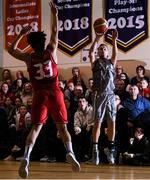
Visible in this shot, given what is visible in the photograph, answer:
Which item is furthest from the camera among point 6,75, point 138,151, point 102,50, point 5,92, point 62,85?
point 6,75

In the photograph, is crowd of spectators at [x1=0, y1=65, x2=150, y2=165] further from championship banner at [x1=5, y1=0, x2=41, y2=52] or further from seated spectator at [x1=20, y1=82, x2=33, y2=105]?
championship banner at [x1=5, y1=0, x2=41, y2=52]

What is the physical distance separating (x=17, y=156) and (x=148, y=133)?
2.93m

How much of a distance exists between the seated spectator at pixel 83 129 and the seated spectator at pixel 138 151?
0.94m

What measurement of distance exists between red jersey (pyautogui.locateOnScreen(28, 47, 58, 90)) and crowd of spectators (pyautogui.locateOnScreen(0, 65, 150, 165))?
136 inches

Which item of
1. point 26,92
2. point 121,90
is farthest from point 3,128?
point 121,90

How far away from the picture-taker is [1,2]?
43.6ft

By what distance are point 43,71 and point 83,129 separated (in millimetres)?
4046

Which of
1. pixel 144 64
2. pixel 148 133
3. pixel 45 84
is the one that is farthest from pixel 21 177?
pixel 144 64

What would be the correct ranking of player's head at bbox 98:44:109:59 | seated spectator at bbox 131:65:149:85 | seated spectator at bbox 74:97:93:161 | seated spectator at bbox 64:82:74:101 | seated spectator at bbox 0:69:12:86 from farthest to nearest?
seated spectator at bbox 0:69:12:86 < seated spectator at bbox 131:65:149:85 < seated spectator at bbox 64:82:74:101 < seated spectator at bbox 74:97:93:161 < player's head at bbox 98:44:109:59

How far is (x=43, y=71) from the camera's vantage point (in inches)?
216

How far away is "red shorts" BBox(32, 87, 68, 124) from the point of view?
546cm

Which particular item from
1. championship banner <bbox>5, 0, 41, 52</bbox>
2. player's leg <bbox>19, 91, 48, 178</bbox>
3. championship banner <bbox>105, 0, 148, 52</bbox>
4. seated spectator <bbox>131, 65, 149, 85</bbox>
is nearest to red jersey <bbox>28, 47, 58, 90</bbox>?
player's leg <bbox>19, 91, 48, 178</bbox>

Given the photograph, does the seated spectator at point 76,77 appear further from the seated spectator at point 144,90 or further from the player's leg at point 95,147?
the player's leg at point 95,147

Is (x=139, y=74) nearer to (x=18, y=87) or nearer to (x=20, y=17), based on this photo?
(x=18, y=87)
